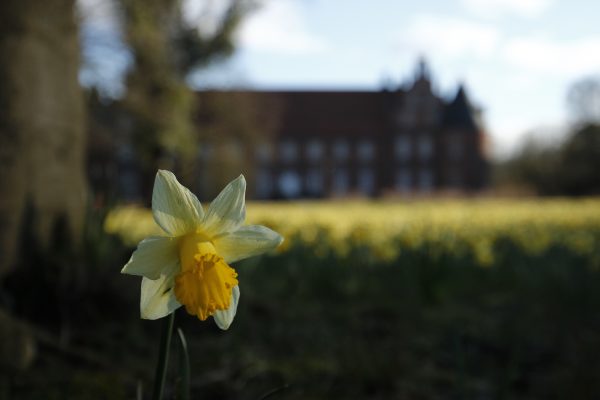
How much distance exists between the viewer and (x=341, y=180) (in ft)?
143

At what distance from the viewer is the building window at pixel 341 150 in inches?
1650

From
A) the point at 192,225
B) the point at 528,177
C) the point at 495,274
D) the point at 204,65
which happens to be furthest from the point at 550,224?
the point at 528,177

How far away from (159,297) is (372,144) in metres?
41.4

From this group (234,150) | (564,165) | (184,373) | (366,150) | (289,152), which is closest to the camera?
(184,373)

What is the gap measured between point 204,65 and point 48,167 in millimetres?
16640

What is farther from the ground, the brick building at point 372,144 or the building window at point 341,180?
the brick building at point 372,144

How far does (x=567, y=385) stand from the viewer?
2.10 m

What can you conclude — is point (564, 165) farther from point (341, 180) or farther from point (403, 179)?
point (341, 180)

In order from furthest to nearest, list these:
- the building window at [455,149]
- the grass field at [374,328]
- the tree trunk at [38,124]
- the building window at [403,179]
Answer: the building window at [403,179] < the building window at [455,149] < the tree trunk at [38,124] < the grass field at [374,328]

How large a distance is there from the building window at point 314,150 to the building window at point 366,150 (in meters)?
2.38

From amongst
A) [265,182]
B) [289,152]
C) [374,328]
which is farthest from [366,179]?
[374,328]

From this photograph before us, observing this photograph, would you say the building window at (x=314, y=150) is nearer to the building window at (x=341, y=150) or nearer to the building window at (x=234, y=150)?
the building window at (x=341, y=150)

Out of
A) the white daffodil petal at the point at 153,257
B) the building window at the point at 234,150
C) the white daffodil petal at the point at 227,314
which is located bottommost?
the white daffodil petal at the point at 227,314

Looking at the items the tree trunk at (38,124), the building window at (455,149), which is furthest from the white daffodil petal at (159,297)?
the building window at (455,149)
